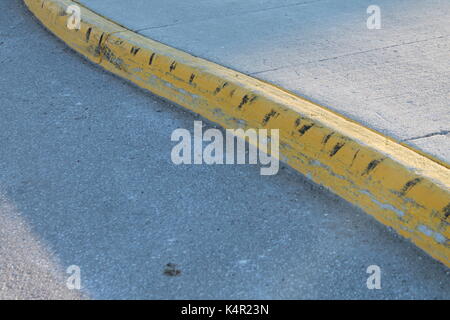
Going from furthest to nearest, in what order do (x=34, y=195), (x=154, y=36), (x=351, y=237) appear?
(x=154, y=36) → (x=34, y=195) → (x=351, y=237)

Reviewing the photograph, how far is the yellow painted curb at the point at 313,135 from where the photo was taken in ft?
9.23

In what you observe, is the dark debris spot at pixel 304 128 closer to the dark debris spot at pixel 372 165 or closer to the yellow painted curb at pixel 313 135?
the yellow painted curb at pixel 313 135

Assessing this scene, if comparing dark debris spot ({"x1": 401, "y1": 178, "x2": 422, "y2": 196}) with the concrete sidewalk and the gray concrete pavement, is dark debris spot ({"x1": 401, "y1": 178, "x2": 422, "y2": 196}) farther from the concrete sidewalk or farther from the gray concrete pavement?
the concrete sidewalk

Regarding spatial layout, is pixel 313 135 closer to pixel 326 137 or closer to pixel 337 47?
pixel 326 137

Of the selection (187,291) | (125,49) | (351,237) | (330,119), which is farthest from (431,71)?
(187,291)

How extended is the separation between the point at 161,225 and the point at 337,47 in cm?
202

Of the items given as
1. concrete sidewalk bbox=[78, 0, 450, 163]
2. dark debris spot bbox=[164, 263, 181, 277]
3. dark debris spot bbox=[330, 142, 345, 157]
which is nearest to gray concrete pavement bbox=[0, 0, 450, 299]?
dark debris spot bbox=[164, 263, 181, 277]

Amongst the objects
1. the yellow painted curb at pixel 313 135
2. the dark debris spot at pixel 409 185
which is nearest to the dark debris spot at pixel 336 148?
the yellow painted curb at pixel 313 135

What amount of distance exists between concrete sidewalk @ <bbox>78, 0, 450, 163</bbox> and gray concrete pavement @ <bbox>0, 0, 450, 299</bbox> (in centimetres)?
57

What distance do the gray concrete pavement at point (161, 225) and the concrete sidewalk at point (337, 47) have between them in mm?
567

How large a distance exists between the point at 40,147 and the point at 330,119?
57.5 inches

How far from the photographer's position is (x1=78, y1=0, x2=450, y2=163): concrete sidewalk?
361 centimetres

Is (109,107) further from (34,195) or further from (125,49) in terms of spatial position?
(34,195)

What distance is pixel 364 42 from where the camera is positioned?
4.58 meters
